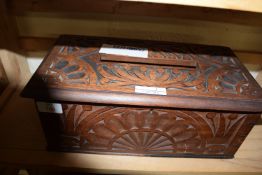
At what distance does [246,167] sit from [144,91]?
0.35 meters

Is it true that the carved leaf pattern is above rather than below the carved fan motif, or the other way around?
above

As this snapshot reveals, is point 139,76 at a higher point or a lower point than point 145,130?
higher

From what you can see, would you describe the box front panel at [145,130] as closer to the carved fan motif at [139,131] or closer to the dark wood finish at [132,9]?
the carved fan motif at [139,131]

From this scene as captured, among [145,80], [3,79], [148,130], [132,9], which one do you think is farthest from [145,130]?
[3,79]

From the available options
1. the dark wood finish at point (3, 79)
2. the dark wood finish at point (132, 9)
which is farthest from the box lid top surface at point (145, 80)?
the dark wood finish at point (3, 79)

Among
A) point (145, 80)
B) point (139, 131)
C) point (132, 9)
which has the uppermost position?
point (132, 9)

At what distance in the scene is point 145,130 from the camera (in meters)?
0.46

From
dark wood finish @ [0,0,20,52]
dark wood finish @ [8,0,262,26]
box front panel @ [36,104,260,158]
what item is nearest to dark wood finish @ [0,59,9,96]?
dark wood finish @ [0,0,20,52]

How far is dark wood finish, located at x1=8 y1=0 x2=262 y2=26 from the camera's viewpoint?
0.61 m

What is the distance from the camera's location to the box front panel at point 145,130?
43cm

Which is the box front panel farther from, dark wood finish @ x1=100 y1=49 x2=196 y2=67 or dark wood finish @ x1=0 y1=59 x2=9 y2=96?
dark wood finish @ x1=0 y1=59 x2=9 y2=96

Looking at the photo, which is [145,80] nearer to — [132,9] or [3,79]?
[132,9]

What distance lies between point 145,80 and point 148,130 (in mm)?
115

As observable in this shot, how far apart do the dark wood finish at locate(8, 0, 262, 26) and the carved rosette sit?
1.13 ft
